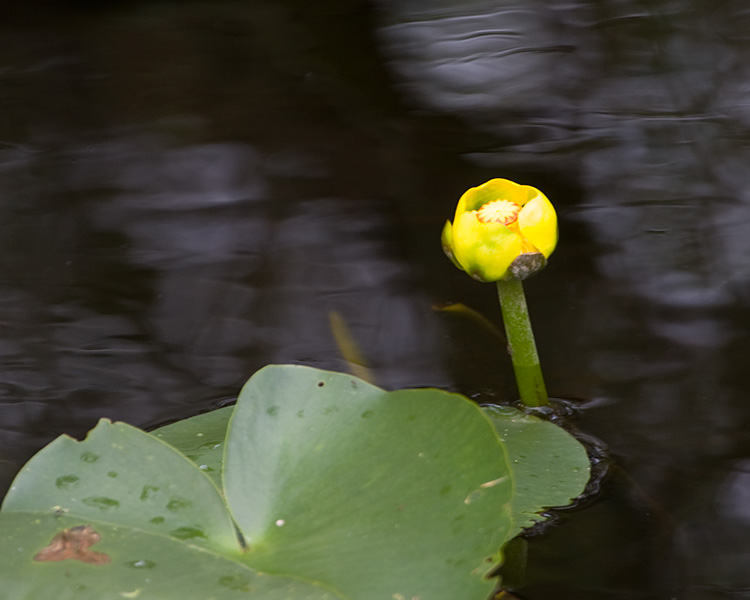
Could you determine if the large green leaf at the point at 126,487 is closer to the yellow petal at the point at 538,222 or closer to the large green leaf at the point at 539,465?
the large green leaf at the point at 539,465

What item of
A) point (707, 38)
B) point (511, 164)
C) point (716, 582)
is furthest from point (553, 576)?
point (707, 38)

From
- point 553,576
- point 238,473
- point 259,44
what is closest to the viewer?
point 238,473

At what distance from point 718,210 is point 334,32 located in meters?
1.36

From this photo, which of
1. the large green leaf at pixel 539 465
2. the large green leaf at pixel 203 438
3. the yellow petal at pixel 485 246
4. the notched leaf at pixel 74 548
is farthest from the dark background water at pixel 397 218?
the notched leaf at pixel 74 548

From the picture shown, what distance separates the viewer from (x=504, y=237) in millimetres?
871

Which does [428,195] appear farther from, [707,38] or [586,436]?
[707,38]

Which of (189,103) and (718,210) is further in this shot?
(189,103)

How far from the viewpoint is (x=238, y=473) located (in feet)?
2.25

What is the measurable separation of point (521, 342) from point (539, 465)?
0.62 feet

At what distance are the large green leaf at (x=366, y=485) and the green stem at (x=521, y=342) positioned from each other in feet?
0.97

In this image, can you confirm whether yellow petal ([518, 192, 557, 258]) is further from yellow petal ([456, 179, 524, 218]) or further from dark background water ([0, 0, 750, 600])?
dark background water ([0, 0, 750, 600])

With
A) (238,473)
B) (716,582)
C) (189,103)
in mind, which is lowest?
(716,582)

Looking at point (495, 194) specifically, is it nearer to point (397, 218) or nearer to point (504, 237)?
point (504, 237)

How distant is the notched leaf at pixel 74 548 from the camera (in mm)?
601
